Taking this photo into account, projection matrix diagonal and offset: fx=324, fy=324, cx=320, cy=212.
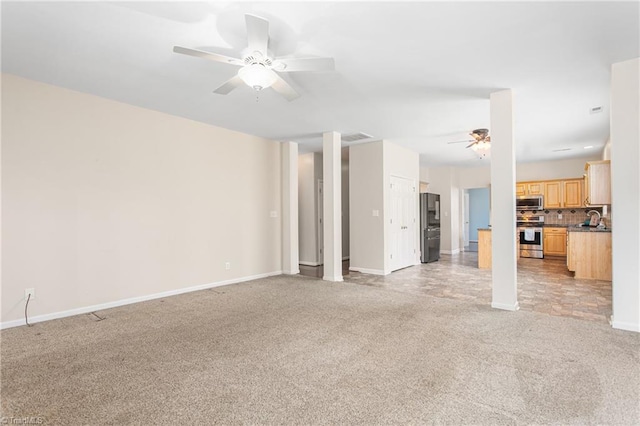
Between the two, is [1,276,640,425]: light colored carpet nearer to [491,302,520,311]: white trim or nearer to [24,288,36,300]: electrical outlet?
[491,302,520,311]: white trim

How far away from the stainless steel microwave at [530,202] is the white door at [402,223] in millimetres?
3508

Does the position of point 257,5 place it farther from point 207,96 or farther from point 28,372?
point 28,372

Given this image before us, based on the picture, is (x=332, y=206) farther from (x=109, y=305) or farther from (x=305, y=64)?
(x=109, y=305)

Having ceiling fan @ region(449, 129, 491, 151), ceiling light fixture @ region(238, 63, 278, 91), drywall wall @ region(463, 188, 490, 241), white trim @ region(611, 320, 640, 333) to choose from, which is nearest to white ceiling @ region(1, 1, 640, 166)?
ceiling light fixture @ region(238, 63, 278, 91)

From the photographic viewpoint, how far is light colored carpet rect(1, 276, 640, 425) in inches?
Answer: 74.6

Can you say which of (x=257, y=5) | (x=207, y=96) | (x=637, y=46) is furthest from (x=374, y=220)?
(x=257, y=5)

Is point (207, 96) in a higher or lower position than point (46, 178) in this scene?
higher

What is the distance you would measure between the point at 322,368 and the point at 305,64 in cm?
242

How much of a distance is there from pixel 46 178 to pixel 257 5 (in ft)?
10.4

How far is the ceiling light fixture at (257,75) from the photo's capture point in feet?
8.77

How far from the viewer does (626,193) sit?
3174mm

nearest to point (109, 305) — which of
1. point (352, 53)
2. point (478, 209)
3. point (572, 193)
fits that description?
point (352, 53)

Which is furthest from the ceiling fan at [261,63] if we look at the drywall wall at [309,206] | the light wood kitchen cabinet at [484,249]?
the light wood kitchen cabinet at [484,249]

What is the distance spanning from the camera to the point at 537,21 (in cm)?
251
